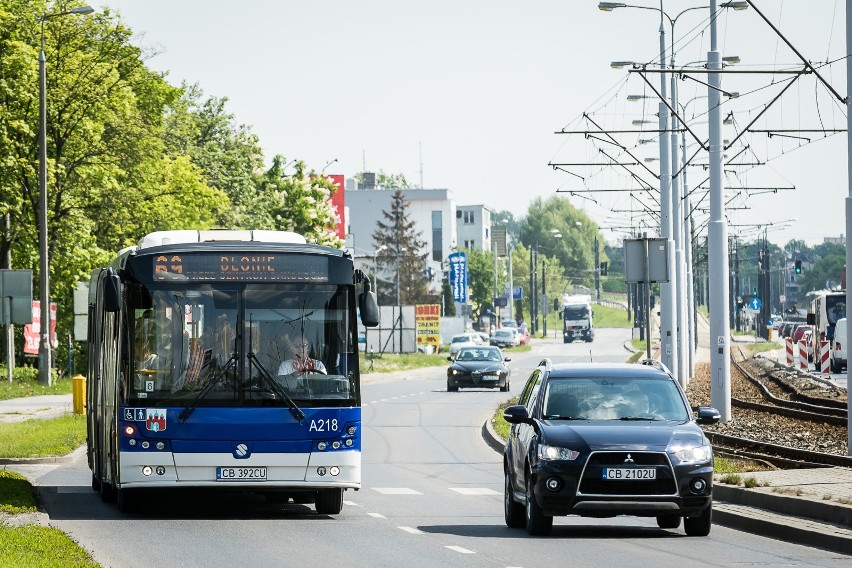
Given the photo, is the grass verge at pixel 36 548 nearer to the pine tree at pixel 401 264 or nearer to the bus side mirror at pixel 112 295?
the bus side mirror at pixel 112 295

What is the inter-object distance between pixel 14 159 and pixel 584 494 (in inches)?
1653

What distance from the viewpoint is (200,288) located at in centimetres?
1753

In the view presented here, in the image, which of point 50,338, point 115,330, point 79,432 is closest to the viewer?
point 115,330

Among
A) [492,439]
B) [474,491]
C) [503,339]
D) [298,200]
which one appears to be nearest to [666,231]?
[492,439]

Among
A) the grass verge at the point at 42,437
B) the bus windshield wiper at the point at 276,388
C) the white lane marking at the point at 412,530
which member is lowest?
the grass verge at the point at 42,437

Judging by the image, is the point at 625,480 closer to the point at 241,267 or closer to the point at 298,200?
the point at 241,267

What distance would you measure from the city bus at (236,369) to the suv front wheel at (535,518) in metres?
2.33

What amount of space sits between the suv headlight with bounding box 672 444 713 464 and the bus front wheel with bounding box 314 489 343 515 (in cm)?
438

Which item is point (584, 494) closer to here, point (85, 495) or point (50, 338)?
point (85, 495)

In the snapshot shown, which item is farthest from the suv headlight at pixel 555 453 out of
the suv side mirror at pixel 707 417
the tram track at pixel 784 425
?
the tram track at pixel 784 425

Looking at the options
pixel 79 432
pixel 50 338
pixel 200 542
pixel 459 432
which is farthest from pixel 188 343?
pixel 50 338

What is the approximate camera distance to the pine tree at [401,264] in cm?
14588

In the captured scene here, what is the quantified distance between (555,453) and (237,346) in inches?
149

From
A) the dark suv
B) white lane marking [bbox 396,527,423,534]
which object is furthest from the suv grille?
white lane marking [bbox 396,527,423,534]
